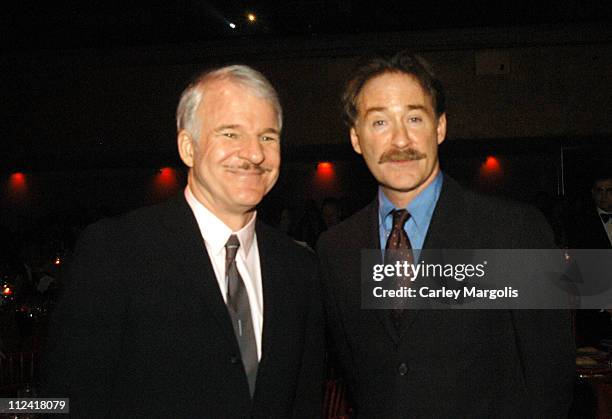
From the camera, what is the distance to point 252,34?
696cm

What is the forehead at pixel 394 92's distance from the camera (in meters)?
1.95

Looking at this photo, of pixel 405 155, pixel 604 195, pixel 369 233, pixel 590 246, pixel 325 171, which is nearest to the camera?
pixel 405 155

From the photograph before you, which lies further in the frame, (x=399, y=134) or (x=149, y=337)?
(x=399, y=134)

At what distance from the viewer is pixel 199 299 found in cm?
163

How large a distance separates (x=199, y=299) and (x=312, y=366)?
1.65 ft

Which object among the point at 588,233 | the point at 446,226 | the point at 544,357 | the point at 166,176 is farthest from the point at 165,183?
the point at 544,357

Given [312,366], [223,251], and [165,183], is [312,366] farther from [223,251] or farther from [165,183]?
[165,183]

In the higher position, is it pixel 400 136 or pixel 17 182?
pixel 17 182

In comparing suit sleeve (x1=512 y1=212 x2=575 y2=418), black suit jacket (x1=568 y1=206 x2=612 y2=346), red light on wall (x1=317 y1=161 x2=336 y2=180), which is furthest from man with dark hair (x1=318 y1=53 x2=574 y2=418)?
red light on wall (x1=317 y1=161 x2=336 y2=180)

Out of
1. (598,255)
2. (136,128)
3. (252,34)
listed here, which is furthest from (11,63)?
(598,255)

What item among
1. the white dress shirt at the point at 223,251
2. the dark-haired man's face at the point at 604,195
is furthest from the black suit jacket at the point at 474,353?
the dark-haired man's face at the point at 604,195

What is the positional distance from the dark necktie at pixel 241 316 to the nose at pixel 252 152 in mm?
260

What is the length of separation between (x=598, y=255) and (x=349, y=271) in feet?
9.54

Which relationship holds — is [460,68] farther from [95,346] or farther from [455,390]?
[95,346]
